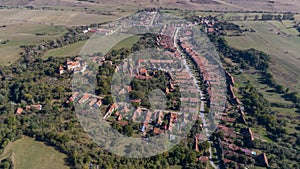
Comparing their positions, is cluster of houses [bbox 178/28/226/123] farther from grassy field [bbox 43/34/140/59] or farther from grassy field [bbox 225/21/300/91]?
grassy field [bbox 43/34/140/59]

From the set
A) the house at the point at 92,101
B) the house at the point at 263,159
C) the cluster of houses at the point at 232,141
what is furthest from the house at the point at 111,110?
the house at the point at 263,159

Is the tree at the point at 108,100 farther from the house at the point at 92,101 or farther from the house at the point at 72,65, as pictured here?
the house at the point at 72,65

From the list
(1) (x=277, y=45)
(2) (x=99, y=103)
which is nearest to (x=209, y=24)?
(1) (x=277, y=45)

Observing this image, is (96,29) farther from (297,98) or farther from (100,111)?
(297,98)

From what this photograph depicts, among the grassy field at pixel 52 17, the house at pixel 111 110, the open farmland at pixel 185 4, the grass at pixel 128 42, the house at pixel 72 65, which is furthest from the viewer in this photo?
the open farmland at pixel 185 4

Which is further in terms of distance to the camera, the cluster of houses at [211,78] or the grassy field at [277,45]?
the grassy field at [277,45]

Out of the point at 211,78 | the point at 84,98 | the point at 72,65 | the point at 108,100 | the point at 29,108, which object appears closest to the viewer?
the point at 29,108

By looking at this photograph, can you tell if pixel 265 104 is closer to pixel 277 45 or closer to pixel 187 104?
pixel 187 104

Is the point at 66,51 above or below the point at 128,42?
below
